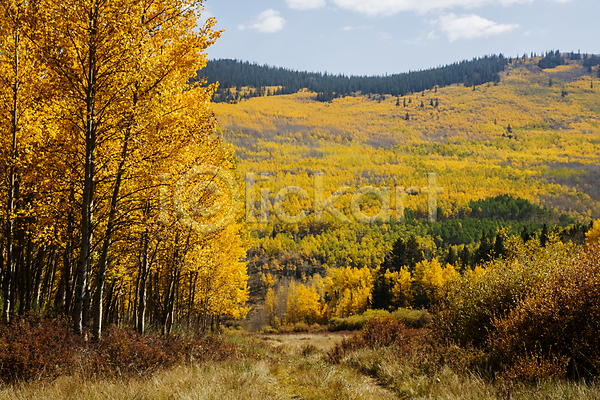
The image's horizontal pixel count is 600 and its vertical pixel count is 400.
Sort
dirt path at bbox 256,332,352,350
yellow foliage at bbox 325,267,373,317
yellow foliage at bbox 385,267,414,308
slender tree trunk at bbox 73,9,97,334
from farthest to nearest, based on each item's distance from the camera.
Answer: yellow foliage at bbox 325,267,373,317
yellow foliage at bbox 385,267,414,308
dirt path at bbox 256,332,352,350
slender tree trunk at bbox 73,9,97,334

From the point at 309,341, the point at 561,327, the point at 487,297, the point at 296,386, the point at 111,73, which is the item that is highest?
the point at 111,73

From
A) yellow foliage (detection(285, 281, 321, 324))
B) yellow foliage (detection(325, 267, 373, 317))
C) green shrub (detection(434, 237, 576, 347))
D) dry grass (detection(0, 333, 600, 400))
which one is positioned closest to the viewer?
dry grass (detection(0, 333, 600, 400))

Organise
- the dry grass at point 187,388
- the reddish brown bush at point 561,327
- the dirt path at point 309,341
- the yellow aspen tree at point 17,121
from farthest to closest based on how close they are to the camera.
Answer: the dirt path at point 309,341 < the yellow aspen tree at point 17,121 < the reddish brown bush at point 561,327 < the dry grass at point 187,388

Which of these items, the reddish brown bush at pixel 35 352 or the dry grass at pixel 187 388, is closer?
the dry grass at pixel 187 388

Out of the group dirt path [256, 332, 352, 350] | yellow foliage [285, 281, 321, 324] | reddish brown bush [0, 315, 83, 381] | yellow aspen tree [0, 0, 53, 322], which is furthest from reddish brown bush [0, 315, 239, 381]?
yellow foliage [285, 281, 321, 324]

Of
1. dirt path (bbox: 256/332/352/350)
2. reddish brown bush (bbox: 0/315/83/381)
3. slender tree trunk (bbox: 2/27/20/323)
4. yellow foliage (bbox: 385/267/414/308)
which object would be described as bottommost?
yellow foliage (bbox: 385/267/414/308)

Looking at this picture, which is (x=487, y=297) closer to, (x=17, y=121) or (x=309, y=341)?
(x=17, y=121)

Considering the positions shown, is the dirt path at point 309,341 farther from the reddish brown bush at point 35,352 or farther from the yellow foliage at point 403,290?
the yellow foliage at point 403,290

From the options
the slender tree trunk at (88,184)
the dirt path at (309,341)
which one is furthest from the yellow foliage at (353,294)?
the slender tree trunk at (88,184)

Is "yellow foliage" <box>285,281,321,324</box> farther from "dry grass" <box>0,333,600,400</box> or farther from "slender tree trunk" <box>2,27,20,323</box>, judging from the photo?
"slender tree trunk" <box>2,27,20,323</box>

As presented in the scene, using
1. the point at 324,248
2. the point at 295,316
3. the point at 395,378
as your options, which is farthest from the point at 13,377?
the point at 324,248

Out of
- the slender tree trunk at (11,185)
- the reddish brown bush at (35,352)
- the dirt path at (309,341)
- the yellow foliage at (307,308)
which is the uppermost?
the slender tree trunk at (11,185)

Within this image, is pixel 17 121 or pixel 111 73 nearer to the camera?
pixel 111 73

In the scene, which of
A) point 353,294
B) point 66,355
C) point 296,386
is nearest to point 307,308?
point 353,294
